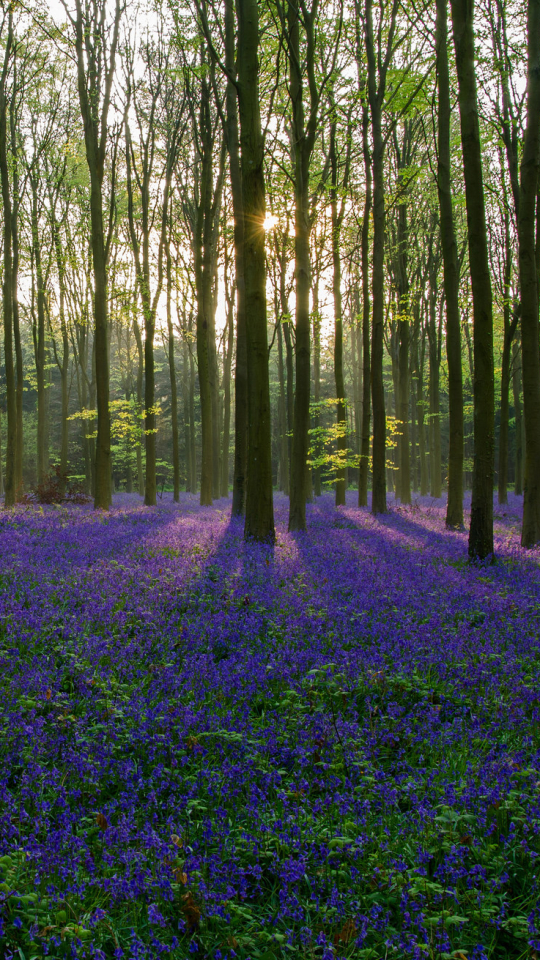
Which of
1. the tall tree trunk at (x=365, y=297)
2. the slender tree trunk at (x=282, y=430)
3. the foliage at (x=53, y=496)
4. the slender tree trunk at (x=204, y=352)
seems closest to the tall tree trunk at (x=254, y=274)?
the tall tree trunk at (x=365, y=297)

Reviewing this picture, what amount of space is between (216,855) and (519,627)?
4166mm

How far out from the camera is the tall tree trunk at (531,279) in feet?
34.1

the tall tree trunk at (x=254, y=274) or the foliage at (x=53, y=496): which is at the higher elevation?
the tall tree trunk at (x=254, y=274)

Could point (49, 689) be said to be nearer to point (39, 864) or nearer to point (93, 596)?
point (39, 864)

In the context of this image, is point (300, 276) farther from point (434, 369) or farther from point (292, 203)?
point (434, 369)

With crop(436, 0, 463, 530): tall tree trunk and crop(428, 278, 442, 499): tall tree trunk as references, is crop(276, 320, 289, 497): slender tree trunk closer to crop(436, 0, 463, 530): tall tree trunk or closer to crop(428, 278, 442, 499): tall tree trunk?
crop(428, 278, 442, 499): tall tree trunk

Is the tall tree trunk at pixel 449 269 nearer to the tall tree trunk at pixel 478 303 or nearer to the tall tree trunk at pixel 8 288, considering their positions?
the tall tree trunk at pixel 478 303

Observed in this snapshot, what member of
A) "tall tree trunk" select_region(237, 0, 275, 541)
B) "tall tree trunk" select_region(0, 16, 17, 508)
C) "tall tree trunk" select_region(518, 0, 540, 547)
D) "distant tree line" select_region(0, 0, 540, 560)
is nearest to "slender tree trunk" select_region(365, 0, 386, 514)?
"distant tree line" select_region(0, 0, 540, 560)

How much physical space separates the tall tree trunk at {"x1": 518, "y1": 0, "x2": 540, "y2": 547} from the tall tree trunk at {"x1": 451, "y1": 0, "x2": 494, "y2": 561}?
198 centimetres

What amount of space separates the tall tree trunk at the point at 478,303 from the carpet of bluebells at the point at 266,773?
2802mm

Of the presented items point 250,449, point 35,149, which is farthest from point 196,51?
point 250,449

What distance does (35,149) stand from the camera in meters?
21.9

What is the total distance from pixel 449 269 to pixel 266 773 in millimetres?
12934

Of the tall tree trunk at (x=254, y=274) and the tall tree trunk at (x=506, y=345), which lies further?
the tall tree trunk at (x=506, y=345)
